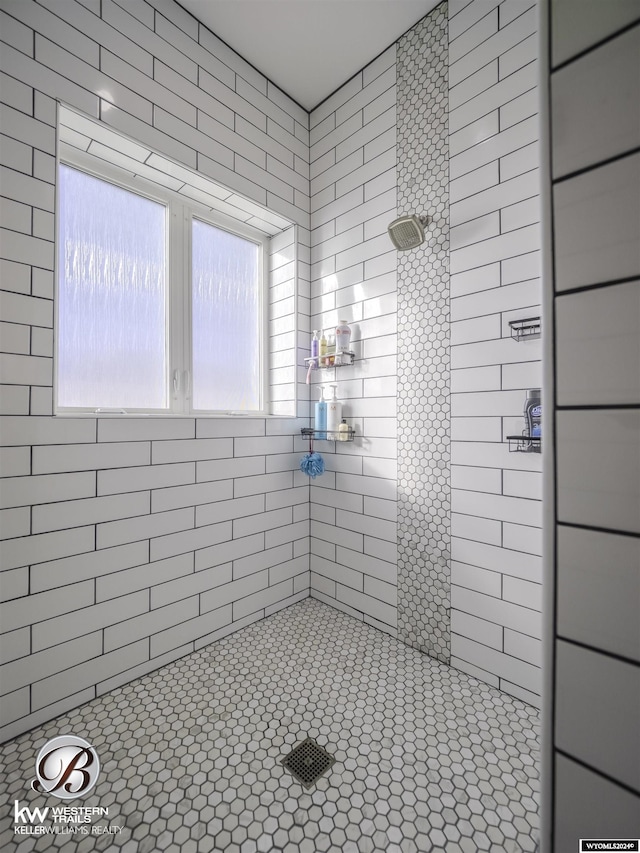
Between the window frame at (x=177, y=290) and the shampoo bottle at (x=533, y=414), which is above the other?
the window frame at (x=177, y=290)

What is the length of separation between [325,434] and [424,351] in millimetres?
640

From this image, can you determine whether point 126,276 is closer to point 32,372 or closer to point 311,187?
point 32,372

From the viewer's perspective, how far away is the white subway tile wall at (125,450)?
1229 millimetres

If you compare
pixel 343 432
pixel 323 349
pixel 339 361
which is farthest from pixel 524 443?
pixel 323 349

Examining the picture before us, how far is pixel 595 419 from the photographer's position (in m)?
0.38

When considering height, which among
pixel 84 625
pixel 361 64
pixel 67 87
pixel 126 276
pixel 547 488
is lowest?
pixel 84 625

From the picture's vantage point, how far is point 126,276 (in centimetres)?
165

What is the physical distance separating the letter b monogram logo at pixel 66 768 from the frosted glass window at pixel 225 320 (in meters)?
1.29

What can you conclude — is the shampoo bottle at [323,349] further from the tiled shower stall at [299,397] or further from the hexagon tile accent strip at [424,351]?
the hexagon tile accent strip at [424,351]

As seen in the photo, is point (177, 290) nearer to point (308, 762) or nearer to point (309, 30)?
point (309, 30)

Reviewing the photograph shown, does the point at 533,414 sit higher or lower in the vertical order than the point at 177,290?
lower

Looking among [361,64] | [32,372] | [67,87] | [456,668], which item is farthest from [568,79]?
[361,64]

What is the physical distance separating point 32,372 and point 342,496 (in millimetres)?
1379

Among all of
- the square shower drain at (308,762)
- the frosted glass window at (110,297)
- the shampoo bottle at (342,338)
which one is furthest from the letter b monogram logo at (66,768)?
the shampoo bottle at (342,338)
